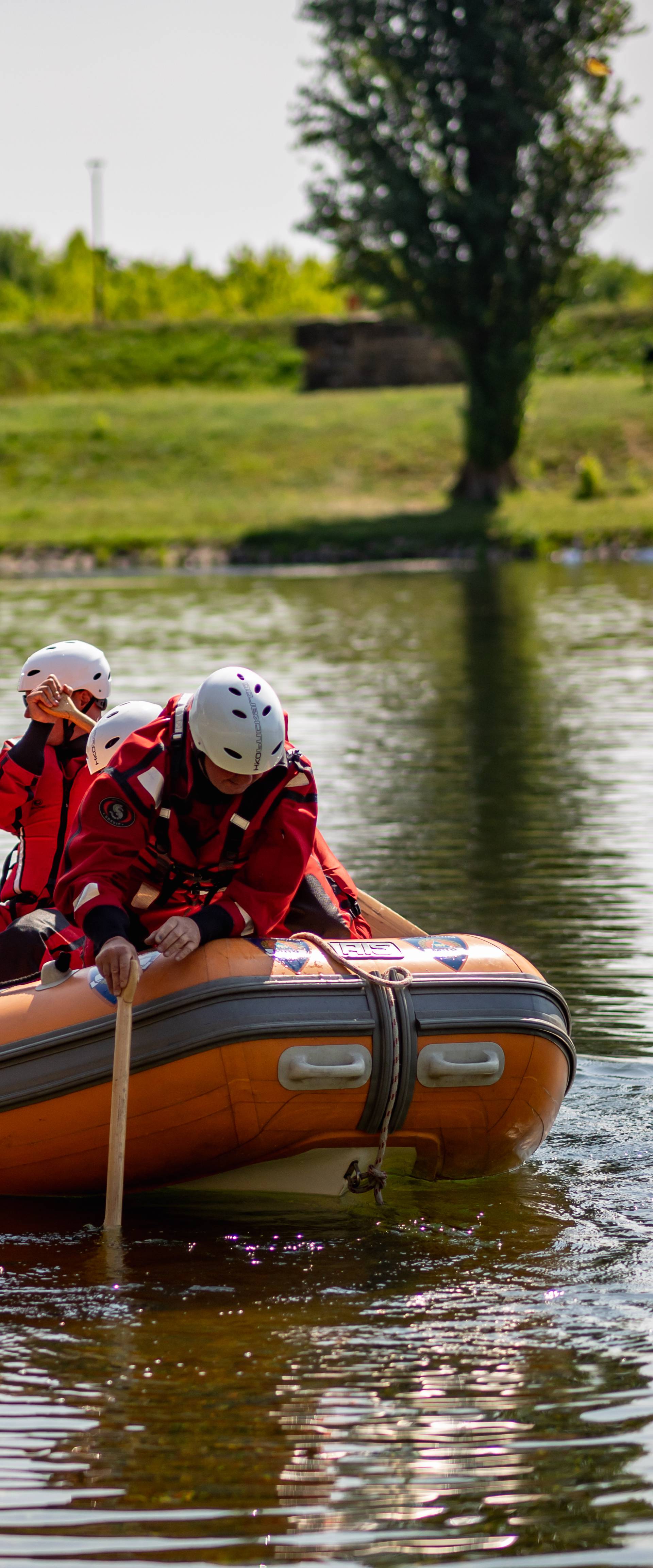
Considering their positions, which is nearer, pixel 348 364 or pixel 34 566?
pixel 34 566

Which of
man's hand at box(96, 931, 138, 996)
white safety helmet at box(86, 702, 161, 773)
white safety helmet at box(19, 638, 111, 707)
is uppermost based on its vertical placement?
white safety helmet at box(19, 638, 111, 707)

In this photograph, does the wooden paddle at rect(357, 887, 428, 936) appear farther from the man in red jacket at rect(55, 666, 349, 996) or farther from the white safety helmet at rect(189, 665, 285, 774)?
the white safety helmet at rect(189, 665, 285, 774)

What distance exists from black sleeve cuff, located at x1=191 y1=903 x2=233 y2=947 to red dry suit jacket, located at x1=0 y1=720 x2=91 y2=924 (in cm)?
91

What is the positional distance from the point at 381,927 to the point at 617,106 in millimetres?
28960

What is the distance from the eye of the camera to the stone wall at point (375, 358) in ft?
149

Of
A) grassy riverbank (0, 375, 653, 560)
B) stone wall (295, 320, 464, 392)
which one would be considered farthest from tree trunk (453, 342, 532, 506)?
stone wall (295, 320, 464, 392)

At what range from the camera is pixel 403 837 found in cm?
906

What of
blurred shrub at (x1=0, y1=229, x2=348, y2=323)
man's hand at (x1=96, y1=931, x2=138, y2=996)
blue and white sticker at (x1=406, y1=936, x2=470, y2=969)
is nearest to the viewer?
man's hand at (x1=96, y1=931, x2=138, y2=996)

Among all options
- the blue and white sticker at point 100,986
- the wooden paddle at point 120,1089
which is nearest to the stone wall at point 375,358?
the blue and white sticker at point 100,986

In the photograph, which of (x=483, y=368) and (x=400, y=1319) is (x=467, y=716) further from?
(x=483, y=368)

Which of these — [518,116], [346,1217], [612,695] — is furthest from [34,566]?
[346,1217]

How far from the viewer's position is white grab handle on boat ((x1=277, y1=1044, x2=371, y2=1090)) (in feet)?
14.6

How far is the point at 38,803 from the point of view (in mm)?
5395

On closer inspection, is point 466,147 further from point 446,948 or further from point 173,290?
point 173,290
